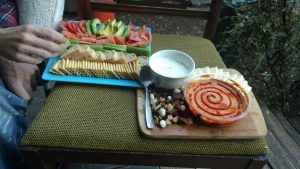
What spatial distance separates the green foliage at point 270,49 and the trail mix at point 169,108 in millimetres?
796

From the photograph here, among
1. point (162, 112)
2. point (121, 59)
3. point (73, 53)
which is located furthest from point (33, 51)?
point (162, 112)

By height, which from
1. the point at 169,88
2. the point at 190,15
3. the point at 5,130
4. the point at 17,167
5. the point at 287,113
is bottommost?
the point at 287,113

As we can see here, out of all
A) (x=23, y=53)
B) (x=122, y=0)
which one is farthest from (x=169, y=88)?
(x=122, y=0)

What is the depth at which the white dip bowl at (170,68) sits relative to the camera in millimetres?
765

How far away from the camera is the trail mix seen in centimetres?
71

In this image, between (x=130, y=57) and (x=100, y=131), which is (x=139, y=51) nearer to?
(x=130, y=57)

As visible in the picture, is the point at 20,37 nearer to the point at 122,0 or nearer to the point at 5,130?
the point at 5,130

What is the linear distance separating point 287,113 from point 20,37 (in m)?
1.50

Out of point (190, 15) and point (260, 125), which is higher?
point (190, 15)

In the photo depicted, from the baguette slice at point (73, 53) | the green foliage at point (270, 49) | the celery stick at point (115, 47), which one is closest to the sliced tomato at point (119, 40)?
the celery stick at point (115, 47)

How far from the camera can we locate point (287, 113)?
165 cm

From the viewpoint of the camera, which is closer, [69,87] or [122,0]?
[69,87]

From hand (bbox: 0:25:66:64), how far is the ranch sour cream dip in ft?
0.94

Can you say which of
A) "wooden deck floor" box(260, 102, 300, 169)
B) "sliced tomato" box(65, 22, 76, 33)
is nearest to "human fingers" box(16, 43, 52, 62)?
"sliced tomato" box(65, 22, 76, 33)
